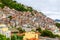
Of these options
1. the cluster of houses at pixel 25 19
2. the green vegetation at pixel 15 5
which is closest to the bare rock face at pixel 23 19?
the cluster of houses at pixel 25 19

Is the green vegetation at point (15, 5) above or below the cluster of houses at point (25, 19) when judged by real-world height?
above

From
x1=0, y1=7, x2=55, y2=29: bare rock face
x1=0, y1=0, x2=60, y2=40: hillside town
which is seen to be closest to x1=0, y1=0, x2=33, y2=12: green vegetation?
x1=0, y1=0, x2=60, y2=40: hillside town

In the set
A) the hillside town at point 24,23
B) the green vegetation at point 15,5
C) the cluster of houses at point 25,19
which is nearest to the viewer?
the hillside town at point 24,23

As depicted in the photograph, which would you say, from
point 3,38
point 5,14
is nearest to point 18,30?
point 5,14

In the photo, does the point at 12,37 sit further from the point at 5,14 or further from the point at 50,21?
the point at 50,21

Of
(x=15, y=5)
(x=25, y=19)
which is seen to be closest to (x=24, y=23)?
(x=25, y=19)

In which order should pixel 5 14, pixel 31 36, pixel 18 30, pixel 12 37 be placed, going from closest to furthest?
pixel 12 37 → pixel 31 36 → pixel 18 30 → pixel 5 14

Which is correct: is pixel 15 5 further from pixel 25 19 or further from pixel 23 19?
pixel 23 19

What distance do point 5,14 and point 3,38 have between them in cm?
1000

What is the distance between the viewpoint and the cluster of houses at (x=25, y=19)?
31642mm

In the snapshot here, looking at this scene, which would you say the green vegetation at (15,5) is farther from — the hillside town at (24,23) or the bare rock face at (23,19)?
the bare rock face at (23,19)

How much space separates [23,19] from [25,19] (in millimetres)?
228

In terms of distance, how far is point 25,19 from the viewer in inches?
1346

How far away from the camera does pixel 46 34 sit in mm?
30281
